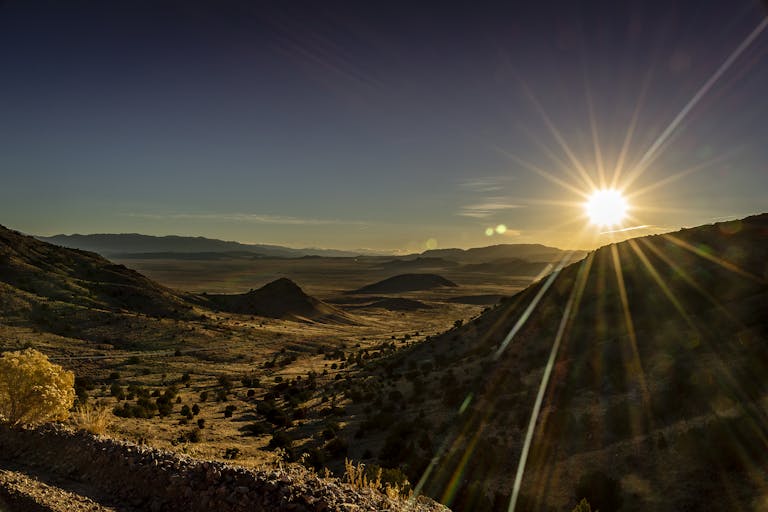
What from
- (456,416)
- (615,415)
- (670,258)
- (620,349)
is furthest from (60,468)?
(670,258)

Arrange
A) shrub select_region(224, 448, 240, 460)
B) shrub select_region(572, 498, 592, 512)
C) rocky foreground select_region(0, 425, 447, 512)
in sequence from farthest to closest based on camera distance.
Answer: shrub select_region(224, 448, 240, 460), shrub select_region(572, 498, 592, 512), rocky foreground select_region(0, 425, 447, 512)

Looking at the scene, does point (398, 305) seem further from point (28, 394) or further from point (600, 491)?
point (600, 491)

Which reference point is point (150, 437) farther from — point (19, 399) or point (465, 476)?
point (465, 476)

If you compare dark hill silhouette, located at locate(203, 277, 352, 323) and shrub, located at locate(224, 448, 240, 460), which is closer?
shrub, located at locate(224, 448, 240, 460)

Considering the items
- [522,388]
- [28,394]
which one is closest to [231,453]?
[28,394]

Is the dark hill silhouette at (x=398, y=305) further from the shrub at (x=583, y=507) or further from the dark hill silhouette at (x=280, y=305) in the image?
the shrub at (x=583, y=507)

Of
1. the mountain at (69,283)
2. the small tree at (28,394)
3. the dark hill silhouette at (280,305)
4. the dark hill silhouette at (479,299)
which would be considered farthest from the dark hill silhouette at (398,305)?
the small tree at (28,394)

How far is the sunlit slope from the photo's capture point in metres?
11.3

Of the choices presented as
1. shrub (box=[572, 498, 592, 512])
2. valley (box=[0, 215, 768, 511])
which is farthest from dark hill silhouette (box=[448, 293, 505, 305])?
shrub (box=[572, 498, 592, 512])

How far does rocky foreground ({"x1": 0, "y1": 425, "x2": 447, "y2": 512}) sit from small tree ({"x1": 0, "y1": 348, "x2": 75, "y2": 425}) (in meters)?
1.20

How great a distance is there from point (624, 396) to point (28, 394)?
18278mm

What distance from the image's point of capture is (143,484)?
914 cm

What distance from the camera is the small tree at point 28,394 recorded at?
1227 cm

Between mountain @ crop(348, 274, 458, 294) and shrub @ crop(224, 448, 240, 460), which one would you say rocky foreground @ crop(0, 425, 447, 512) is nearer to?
shrub @ crop(224, 448, 240, 460)
